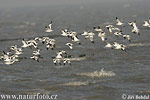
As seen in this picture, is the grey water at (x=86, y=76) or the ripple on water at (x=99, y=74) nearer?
the grey water at (x=86, y=76)

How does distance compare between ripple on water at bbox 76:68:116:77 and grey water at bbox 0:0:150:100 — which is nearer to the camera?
grey water at bbox 0:0:150:100

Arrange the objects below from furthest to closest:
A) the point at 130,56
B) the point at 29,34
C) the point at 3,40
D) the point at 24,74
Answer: the point at 29,34, the point at 3,40, the point at 130,56, the point at 24,74

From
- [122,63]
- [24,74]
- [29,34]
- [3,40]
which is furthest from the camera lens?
[29,34]

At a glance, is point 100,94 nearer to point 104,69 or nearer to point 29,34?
point 104,69

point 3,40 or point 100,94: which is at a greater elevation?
point 3,40

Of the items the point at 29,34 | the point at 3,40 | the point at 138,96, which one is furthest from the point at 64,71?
the point at 29,34

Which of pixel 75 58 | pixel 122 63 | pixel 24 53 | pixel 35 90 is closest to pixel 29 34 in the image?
pixel 24 53

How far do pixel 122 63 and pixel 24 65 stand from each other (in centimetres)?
1000

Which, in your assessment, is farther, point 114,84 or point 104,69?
point 104,69

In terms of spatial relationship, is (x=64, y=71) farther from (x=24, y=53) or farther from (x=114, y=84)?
(x=24, y=53)

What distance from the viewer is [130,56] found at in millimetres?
50969

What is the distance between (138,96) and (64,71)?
1182 cm

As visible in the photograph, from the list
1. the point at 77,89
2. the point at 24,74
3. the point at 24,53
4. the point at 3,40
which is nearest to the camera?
the point at 77,89

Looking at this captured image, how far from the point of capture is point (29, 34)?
78.6 m
